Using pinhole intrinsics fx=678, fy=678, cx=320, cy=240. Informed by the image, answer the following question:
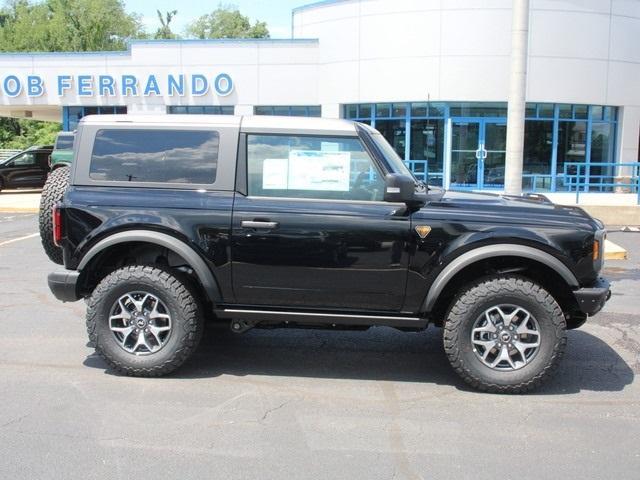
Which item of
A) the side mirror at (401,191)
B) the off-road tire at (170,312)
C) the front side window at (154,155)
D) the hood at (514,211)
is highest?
the front side window at (154,155)

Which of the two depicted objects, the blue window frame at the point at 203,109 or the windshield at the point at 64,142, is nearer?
the windshield at the point at 64,142

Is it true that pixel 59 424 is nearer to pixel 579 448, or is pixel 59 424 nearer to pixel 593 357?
pixel 579 448

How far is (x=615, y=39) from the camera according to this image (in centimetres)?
2150

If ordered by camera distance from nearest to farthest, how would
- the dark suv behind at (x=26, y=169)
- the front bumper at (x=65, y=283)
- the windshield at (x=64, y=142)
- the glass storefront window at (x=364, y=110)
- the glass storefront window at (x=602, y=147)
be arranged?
1. the front bumper at (x=65, y=283)
2. the windshield at (x=64, y=142)
3. the glass storefront window at (x=602, y=147)
4. the glass storefront window at (x=364, y=110)
5. the dark suv behind at (x=26, y=169)

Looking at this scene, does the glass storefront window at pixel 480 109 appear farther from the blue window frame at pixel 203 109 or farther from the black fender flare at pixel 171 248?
the black fender flare at pixel 171 248

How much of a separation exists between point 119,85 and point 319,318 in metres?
22.9

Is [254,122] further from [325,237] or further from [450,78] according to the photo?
[450,78]

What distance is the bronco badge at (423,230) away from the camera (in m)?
4.75

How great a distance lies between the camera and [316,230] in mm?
4793

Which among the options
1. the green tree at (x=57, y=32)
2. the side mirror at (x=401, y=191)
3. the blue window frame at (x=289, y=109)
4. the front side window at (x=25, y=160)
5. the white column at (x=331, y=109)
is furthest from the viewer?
the green tree at (x=57, y=32)

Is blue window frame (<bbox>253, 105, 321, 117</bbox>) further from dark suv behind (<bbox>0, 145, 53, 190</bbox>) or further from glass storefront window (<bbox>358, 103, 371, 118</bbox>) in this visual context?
dark suv behind (<bbox>0, 145, 53, 190</bbox>)

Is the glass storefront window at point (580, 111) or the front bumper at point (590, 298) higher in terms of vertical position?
the glass storefront window at point (580, 111)

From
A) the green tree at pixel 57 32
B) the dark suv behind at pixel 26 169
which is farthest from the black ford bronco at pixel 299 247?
→ the green tree at pixel 57 32

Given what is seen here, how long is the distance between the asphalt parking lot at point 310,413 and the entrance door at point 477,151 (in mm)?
15734
